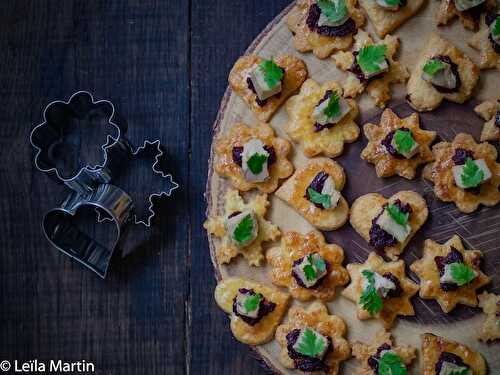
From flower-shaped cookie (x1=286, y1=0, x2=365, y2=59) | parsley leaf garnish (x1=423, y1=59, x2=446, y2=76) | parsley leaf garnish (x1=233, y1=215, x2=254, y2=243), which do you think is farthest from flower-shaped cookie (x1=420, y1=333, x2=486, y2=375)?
flower-shaped cookie (x1=286, y1=0, x2=365, y2=59)

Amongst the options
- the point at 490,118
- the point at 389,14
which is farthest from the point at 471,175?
the point at 389,14

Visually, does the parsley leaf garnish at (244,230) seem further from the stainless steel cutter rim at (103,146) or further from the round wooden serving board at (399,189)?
the stainless steel cutter rim at (103,146)

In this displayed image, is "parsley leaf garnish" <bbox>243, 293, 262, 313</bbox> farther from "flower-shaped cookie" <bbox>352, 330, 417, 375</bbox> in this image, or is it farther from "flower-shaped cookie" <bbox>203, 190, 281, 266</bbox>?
"flower-shaped cookie" <bbox>352, 330, 417, 375</bbox>

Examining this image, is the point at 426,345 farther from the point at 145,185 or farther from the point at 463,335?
the point at 145,185

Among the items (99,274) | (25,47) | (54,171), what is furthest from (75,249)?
(25,47)

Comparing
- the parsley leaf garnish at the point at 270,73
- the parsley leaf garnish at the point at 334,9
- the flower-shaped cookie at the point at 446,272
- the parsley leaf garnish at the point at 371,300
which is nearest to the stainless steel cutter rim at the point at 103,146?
the parsley leaf garnish at the point at 270,73

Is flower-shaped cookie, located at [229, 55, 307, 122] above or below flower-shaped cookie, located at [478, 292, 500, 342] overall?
above

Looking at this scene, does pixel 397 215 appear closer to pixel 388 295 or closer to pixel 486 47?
pixel 388 295
